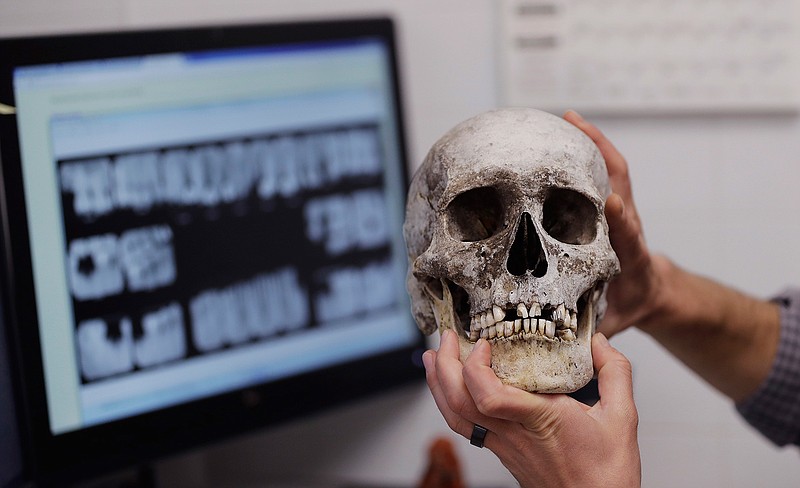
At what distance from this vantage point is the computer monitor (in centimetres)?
109

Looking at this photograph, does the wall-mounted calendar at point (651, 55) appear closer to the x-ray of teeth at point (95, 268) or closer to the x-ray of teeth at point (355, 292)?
the x-ray of teeth at point (355, 292)

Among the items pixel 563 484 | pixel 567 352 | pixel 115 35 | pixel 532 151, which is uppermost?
pixel 115 35

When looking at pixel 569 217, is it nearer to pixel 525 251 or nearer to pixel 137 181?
Answer: pixel 525 251

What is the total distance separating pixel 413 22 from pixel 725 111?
0.57 m

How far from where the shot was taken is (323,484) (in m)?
1.70

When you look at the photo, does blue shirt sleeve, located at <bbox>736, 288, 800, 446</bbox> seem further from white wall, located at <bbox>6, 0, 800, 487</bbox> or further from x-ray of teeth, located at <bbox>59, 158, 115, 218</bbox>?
x-ray of teeth, located at <bbox>59, 158, 115, 218</bbox>

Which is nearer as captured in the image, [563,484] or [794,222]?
[563,484]

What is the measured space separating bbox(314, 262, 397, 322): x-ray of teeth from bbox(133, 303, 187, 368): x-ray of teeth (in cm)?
24

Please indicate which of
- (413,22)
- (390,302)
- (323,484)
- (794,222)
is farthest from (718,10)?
(323,484)

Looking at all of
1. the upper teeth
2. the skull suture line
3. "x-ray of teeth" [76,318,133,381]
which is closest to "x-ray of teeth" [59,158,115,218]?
"x-ray of teeth" [76,318,133,381]

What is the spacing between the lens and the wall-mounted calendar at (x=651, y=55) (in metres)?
1.43

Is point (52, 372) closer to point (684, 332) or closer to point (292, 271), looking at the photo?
point (292, 271)

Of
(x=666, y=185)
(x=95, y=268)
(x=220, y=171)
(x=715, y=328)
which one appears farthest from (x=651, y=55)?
(x=95, y=268)

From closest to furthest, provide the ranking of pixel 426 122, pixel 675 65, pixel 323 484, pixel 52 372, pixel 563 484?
1. pixel 563 484
2. pixel 52 372
3. pixel 675 65
4. pixel 426 122
5. pixel 323 484
